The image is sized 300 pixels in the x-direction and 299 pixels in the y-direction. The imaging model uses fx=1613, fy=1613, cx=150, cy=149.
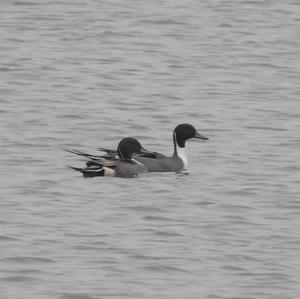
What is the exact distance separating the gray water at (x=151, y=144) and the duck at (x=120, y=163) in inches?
5.6

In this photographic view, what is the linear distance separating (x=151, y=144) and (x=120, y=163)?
8.06ft

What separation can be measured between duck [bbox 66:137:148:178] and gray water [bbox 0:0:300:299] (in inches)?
A: 5.6

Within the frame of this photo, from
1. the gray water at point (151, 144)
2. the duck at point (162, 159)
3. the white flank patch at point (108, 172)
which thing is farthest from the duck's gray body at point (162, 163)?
the white flank patch at point (108, 172)

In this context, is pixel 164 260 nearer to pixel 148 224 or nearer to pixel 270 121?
pixel 148 224

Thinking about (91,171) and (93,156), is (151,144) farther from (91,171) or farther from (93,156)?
(91,171)

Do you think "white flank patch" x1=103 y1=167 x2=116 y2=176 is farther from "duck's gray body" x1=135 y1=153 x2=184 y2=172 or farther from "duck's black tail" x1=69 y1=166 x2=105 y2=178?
"duck's gray body" x1=135 y1=153 x2=184 y2=172

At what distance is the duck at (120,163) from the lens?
21031 mm

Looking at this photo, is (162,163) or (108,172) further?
(162,163)

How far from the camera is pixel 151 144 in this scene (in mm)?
23859

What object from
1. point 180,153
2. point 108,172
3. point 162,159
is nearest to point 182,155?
point 180,153

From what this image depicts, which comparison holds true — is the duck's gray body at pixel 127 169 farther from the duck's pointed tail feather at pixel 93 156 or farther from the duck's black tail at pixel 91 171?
the duck's black tail at pixel 91 171

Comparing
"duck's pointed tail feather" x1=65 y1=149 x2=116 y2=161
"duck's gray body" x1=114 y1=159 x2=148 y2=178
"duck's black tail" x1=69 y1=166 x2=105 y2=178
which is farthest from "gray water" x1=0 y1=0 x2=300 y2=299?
"duck's pointed tail feather" x1=65 y1=149 x2=116 y2=161

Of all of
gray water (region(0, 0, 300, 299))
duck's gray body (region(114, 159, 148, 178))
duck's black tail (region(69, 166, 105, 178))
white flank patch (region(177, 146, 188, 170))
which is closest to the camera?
gray water (region(0, 0, 300, 299))

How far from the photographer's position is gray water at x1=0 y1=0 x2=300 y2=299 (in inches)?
632
